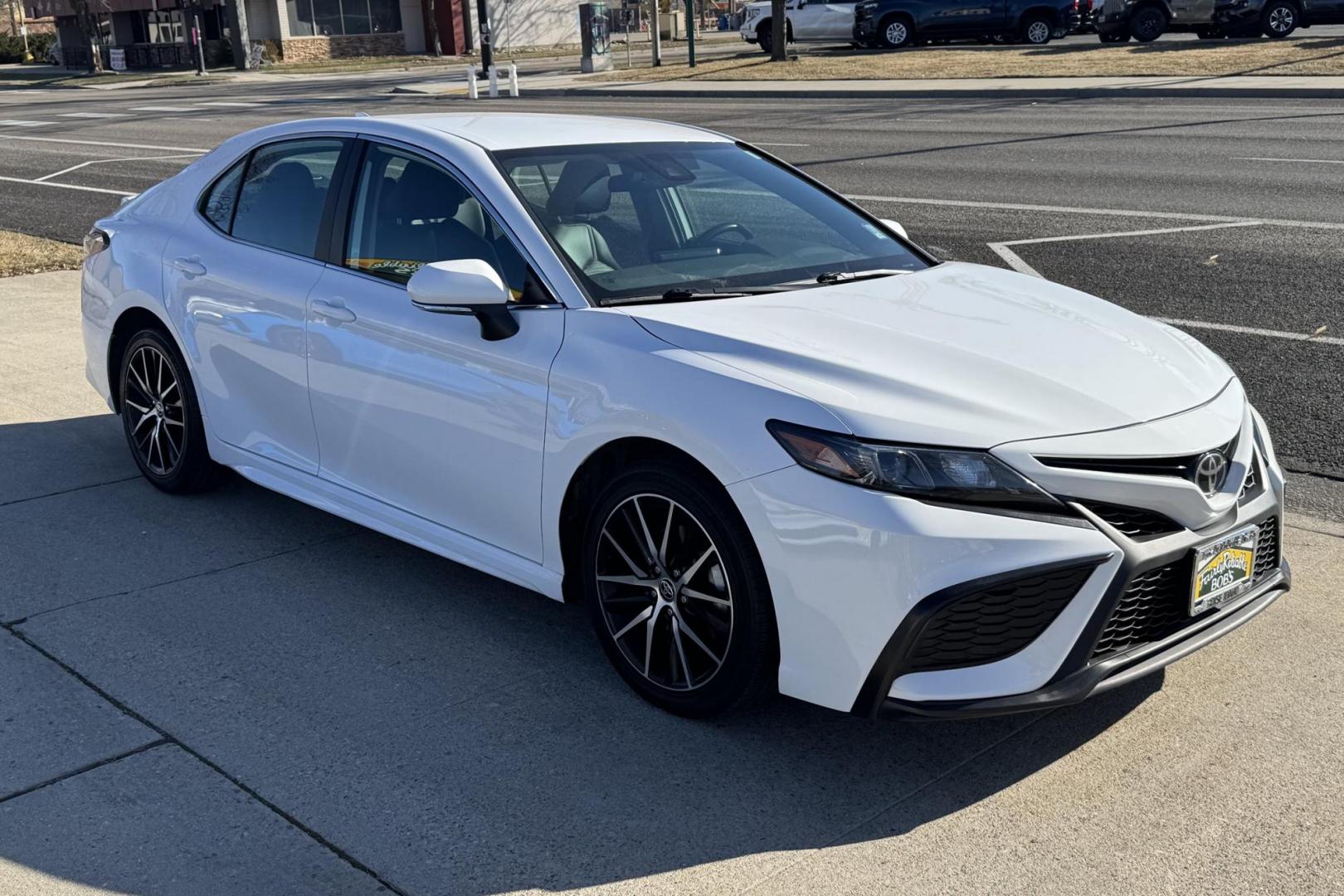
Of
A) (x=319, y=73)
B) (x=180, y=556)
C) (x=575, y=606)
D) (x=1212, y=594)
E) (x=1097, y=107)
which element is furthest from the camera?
(x=319, y=73)

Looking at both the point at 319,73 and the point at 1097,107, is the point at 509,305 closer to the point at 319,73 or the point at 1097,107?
the point at 1097,107

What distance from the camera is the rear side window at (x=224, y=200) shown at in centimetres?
568

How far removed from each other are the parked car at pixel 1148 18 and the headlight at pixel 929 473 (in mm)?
30342

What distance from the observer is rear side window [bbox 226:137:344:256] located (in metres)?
5.20

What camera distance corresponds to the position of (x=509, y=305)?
4.31 m

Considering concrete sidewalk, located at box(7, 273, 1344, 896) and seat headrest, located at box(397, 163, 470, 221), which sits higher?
seat headrest, located at box(397, 163, 470, 221)

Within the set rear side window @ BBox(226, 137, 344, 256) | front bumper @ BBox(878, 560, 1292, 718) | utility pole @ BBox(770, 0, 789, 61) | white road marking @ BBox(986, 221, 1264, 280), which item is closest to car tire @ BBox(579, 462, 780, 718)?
front bumper @ BBox(878, 560, 1292, 718)

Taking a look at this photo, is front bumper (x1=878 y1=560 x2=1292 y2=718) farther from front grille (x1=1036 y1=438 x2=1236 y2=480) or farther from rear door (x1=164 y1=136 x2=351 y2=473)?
rear door (x1=164 y1=136 x2=351 y2=473)

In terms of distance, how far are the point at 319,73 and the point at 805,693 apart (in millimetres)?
48576

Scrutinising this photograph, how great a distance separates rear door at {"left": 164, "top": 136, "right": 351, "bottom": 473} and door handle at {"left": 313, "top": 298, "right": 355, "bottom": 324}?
0.26 feet

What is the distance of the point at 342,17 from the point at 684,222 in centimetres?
5716

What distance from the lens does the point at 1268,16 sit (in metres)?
29.9

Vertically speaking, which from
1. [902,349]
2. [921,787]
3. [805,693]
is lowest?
[921,787]

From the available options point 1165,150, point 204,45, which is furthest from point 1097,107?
point 204,45
